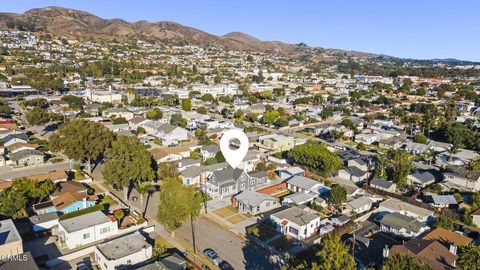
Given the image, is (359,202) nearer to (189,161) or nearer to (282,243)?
(282,243)

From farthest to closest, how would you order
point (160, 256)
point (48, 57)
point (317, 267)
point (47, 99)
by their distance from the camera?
point (48, 57) → point (47, 99) → point (160, 256) → point (317, 267)

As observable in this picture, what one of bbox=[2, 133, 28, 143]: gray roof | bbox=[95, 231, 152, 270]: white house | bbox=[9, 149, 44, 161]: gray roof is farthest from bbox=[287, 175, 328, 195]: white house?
bbox=[2, 133, 28, 143]: gray roof

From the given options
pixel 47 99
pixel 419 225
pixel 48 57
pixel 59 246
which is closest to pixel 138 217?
pixel 59 246

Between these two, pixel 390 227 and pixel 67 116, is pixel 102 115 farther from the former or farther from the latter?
pixel 390 227

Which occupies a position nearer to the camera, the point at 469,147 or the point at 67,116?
the point at 469,147

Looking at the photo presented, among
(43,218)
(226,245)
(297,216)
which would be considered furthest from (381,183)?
(43,218)

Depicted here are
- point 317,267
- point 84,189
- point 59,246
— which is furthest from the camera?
point 84,189

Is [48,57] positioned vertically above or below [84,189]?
above

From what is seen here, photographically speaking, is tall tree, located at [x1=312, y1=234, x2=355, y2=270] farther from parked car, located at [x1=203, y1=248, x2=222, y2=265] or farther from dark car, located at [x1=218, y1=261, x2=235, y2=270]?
parked car, located at [x1=203, y1=248, x2=222, y2=265]
